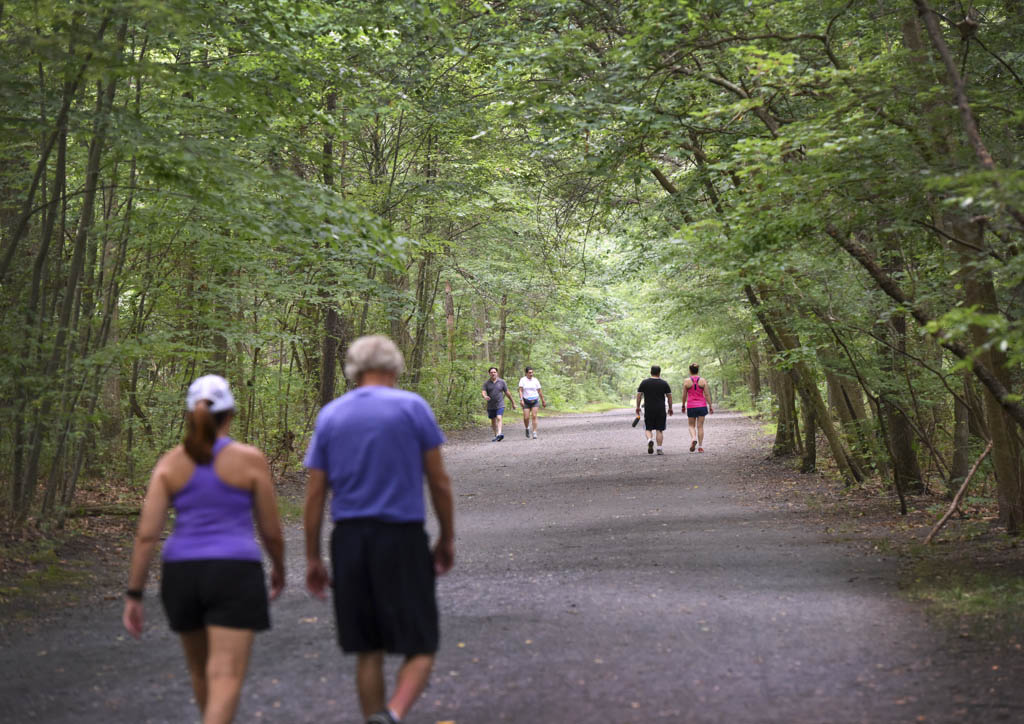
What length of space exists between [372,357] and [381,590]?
101 centimetres

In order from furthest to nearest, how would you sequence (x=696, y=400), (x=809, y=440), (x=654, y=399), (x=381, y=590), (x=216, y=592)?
(x=696, y=400), (x=654, y=399), (x=809, y=440), (x=381, y=590), (x=216, y=592)

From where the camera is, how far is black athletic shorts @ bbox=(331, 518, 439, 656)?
416 cm

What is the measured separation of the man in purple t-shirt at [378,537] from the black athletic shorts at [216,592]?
332mm

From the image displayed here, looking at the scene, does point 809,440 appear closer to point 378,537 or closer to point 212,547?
point 378,537

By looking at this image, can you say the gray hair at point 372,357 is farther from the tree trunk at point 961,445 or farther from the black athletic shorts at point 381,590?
the tree trunk at point 961,445

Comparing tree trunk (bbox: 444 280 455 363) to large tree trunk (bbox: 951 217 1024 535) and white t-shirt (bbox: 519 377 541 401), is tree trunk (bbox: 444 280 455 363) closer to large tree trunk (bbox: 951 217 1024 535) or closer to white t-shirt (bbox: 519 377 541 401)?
white t-shirt (bbox: 519 377 541 401)

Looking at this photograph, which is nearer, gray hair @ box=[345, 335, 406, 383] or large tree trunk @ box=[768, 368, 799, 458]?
gray hair @ box=[345, 335, 406, 383]

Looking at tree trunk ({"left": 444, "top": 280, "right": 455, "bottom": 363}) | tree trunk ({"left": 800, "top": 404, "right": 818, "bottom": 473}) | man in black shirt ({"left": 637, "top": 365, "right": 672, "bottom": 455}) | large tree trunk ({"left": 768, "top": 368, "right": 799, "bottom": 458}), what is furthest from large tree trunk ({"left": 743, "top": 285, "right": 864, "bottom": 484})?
tree trunk ({"left": 444, "top": 280, "right": 455, "bottom": 363})

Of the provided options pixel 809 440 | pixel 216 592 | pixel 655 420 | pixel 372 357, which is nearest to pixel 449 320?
pixel 655 420

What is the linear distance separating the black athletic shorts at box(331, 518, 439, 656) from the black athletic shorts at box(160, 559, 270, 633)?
0.34 m

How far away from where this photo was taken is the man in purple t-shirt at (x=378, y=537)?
4164 mm

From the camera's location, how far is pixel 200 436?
4.09 meters

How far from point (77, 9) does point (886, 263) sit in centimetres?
968

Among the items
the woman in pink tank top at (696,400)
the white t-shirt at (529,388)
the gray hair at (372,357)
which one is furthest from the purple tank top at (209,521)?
the white t-shirt at (529,388)
